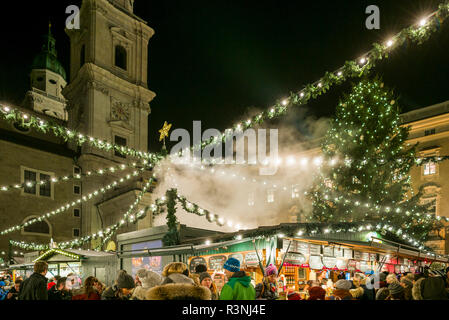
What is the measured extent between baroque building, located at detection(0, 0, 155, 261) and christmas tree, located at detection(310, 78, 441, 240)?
615 inches

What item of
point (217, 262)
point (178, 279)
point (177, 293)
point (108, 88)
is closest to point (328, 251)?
point (217, 262)

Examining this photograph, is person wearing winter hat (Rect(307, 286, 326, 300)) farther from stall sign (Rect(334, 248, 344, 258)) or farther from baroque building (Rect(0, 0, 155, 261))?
baroque building (Rect(0, 0, 155, 261))

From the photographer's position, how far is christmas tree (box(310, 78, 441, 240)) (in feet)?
63.1

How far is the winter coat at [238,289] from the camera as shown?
12.9ft

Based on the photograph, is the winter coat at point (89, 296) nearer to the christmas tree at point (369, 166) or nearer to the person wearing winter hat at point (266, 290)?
the person wearing winter hat at point (266, 290)

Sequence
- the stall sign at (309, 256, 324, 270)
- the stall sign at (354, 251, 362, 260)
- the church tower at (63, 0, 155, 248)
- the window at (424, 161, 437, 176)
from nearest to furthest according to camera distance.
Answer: the stall sign at (309, 256, 324, 270)
the stall sign at (354, 251, 362, 260)
the window at (424, 161, 437, 176)
the church tower at (63, 0, 155, 248)

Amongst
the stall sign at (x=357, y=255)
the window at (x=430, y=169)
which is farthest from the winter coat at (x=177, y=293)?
the window at (x=430, y=169)

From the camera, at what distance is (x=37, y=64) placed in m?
68.1

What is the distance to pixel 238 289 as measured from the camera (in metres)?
3.97

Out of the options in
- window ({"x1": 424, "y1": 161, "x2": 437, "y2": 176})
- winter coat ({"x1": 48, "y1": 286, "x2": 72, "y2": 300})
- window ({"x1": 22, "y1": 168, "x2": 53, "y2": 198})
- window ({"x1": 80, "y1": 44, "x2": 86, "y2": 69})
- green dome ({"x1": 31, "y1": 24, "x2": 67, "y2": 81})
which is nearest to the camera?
winter coat ({"x1": 48, "y1": 286, "x2": 72, "y2": 300})

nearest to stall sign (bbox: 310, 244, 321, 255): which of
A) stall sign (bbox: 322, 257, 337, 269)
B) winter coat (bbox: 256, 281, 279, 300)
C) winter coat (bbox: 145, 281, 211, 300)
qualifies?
stall sign (bbox: 322, 257, 337, 269)

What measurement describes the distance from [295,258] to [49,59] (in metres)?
74.2

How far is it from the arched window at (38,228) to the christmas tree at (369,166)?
2466 centimetres
